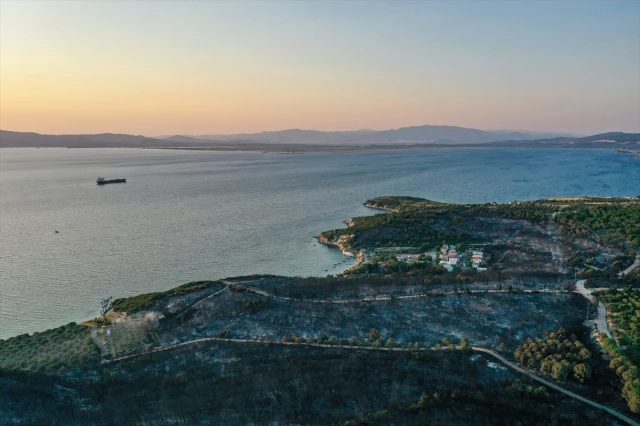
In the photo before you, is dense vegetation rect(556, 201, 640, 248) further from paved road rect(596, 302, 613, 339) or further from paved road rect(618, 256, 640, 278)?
paved road rect(596, 302, 613, 339)

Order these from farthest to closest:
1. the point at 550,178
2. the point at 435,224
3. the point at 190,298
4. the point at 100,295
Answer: the point at 550,178, the point at 435,224, the point at 100,295, the point at 190,298

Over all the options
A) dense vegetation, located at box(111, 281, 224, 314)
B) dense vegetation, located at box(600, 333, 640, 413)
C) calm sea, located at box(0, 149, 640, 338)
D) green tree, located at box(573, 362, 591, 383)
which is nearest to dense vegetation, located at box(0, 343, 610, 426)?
dense vegetation, located at box(600, 333, 640, 413)

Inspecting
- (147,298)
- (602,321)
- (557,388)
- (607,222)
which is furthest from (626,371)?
(607,222)

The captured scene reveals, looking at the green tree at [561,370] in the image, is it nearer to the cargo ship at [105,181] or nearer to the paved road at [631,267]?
the paved road at [631,267]

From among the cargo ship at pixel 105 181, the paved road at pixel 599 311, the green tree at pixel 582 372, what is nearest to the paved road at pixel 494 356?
the green tree at pixel 582 372

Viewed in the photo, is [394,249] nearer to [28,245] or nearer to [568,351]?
[568,351]

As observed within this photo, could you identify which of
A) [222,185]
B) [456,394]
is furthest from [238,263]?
[222,185]

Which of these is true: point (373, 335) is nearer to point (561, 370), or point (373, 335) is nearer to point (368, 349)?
point (368, 349)
